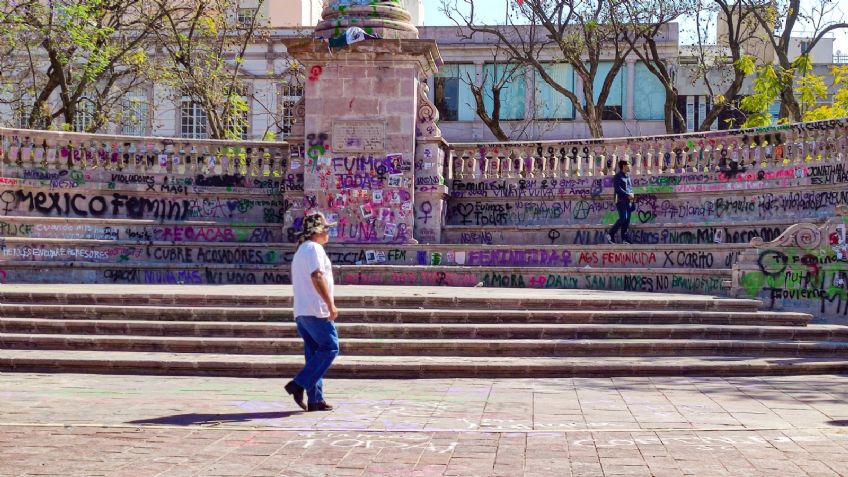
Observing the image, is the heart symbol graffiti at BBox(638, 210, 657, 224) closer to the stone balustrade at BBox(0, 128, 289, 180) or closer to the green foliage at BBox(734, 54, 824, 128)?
the stone balustrade at BBox(0, 128, 289, 180)

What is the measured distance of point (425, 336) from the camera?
524 inches

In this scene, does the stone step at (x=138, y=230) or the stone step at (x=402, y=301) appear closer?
the stone step at (x=402, y=301)

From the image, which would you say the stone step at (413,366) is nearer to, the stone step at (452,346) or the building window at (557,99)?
the stone step at (452,346)

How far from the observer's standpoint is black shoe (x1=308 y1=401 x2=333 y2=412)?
9.33 meters

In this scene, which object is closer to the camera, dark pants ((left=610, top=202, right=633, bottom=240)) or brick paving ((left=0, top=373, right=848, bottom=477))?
brick paving ((left=0, top=373, right=848, bottom=477))

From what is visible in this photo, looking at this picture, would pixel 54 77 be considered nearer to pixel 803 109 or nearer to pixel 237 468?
pixel 803 109

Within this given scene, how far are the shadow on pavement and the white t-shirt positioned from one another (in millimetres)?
877

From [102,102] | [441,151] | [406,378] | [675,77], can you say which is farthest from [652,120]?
→ [406,378]

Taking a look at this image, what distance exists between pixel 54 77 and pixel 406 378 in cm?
2079

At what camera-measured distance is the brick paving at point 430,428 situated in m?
7.07

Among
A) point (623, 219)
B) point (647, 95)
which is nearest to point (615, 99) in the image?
point (647, 95)

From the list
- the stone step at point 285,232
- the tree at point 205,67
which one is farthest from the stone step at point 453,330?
the tree at point 205,67

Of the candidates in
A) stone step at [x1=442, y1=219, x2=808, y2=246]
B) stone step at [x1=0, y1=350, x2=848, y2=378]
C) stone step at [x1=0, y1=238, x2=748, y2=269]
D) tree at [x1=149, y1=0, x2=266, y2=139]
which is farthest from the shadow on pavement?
tree at [x1=149, y1=0, x2=266, y2=139]

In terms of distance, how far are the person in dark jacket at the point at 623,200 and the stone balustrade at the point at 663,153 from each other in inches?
47.1
